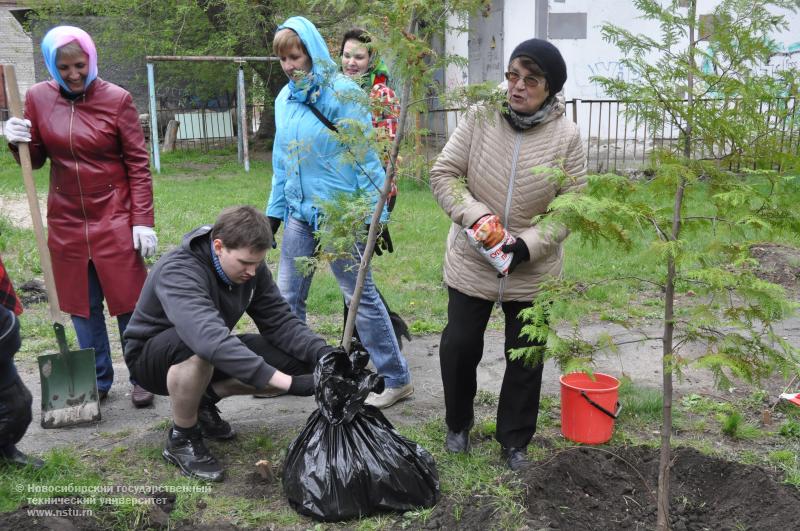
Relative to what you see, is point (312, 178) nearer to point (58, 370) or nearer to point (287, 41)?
point (287, 41)

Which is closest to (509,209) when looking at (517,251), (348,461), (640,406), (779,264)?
(517,251)

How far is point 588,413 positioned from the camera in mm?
3629

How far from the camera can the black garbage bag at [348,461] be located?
297 cm

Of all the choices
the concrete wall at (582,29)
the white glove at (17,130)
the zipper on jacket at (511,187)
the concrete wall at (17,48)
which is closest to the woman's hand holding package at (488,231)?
the zipper on jacket at (511,187)

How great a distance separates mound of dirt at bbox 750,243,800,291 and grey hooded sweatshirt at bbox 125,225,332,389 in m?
4.72

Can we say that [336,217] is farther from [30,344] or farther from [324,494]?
[30,344]

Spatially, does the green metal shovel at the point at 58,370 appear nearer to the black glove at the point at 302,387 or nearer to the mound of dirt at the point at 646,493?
the black glove at the point at 302,387

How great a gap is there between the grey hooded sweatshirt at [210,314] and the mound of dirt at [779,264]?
186 inches

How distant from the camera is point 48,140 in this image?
3924 mm

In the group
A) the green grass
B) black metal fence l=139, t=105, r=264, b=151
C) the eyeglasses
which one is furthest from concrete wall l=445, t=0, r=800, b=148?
the eyeglasses

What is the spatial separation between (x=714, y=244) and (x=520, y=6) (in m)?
A: 12.4

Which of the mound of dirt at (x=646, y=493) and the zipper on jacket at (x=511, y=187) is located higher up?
the zipper on jacket at (x=511, y=187)

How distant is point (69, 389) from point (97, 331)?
388mm

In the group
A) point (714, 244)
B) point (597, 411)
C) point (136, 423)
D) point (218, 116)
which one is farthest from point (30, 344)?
point (218, 116)
